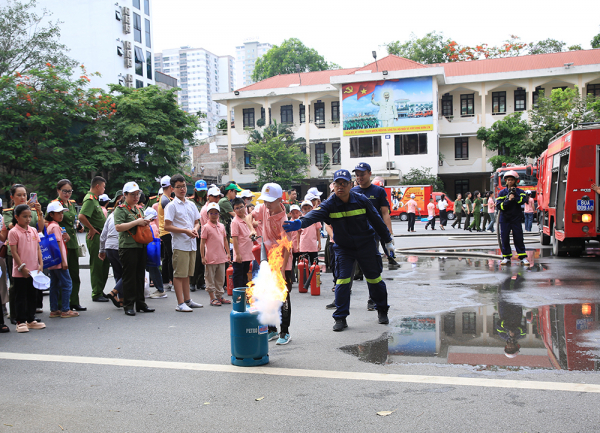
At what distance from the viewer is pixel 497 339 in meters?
5.83

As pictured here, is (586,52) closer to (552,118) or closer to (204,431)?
(552,118)

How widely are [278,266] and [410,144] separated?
1553 inches

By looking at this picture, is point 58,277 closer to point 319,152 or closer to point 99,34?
point 319,152

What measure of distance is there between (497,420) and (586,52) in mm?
51234

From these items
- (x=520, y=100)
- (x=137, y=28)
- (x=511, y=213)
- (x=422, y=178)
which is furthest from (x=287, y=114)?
(x=511, y=213)

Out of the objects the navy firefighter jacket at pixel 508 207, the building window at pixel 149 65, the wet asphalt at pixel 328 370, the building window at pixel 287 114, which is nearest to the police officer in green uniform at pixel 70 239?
the wet asphalt at pixel 328 370

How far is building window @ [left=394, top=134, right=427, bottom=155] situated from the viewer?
43.3m

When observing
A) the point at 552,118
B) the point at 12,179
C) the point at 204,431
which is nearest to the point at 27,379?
the point at 204,431

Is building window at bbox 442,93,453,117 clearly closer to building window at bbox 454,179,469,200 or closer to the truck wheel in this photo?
building window at bbox 454,179,469,200

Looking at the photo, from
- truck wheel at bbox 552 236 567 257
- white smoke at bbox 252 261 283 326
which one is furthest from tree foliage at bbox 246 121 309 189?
white smoke at bbox 252 261 283 326

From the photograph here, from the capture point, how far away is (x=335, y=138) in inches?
1901

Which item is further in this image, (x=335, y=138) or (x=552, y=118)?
(x=335, y=138)

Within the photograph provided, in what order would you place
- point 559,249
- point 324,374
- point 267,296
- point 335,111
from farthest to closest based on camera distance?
point 335,111 → point 559,249 → point 267,296 → point 324,374

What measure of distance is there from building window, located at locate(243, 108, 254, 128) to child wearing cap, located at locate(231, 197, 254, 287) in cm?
4406
